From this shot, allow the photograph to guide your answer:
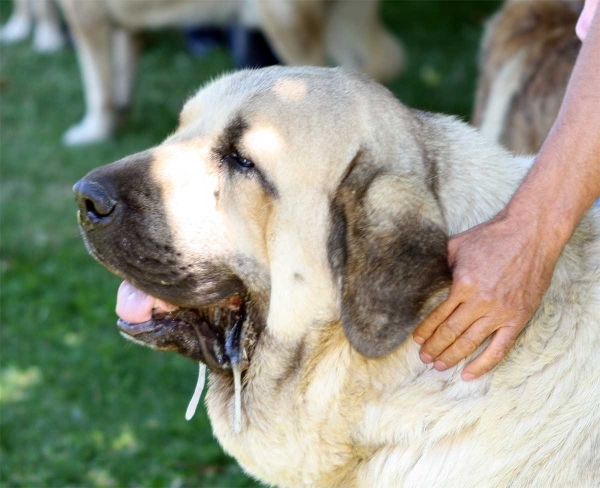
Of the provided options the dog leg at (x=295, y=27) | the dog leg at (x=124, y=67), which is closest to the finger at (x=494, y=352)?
the dog leg at (x=295, y=27)

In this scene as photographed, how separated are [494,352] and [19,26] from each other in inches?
376

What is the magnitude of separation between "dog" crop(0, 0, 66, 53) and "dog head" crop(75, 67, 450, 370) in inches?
318

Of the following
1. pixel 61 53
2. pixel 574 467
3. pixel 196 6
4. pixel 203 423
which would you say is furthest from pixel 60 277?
pixel 61 53

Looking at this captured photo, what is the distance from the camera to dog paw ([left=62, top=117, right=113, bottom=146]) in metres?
7.77

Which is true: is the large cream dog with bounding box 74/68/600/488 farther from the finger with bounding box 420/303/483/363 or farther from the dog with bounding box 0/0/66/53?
the dog with bounding box 0/0/66/53

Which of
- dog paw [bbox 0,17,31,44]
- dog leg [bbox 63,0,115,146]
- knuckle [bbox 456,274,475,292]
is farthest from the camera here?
dog paw [bbox 0,17,31,44]

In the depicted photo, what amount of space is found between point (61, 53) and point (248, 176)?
8.17m

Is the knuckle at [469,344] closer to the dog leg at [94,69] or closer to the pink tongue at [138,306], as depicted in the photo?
the pink tongue at [138,306]

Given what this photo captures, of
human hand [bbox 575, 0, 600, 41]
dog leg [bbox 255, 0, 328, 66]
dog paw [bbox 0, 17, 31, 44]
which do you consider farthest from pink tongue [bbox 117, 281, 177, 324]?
dog paw [bbox 0, 17, 31, 44]

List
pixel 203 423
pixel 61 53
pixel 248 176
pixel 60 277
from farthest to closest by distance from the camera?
pixel 61 53
pixel 60 277
pixel 203 423
pixel 248 176

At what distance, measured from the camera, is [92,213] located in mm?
2490

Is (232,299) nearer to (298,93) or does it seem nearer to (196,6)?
(298,93)

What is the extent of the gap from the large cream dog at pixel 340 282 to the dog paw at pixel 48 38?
26.2ft

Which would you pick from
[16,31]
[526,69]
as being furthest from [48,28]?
[526,69]
